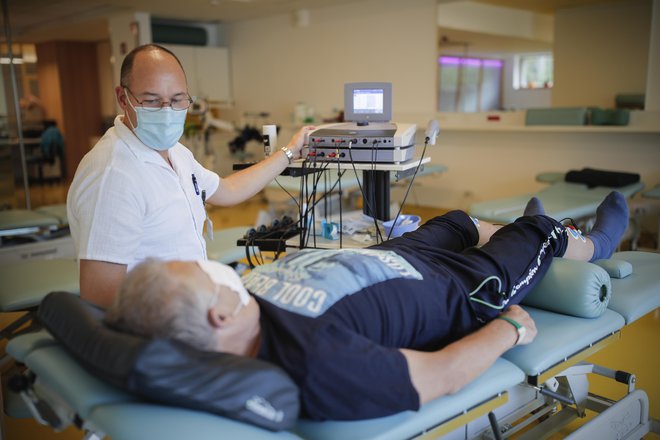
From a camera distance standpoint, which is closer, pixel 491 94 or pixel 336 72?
pixel 336 72

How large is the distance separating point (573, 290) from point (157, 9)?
6.75m

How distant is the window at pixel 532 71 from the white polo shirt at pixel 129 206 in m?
7.19

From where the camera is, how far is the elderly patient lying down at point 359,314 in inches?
46.0

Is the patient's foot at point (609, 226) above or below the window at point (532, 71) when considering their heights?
below

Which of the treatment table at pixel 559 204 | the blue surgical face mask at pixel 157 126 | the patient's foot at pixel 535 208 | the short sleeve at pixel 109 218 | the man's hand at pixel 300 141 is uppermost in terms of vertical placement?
the blue surgical face mask at pixel 157 126

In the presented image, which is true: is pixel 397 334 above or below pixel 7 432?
above

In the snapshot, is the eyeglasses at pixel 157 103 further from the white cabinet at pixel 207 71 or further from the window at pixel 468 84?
the white cabinet at pixel 207 71

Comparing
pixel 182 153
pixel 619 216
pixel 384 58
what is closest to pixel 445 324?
pixel 182 153

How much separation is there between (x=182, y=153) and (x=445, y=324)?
1.04m

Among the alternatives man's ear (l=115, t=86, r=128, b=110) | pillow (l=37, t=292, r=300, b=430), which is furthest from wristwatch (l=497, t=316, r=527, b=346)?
man's ear (l=115, t=86, r=128, b=110)

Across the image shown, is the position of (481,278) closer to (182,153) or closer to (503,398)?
(503,398)

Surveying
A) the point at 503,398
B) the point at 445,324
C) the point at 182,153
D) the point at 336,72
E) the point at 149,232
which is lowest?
the point at 503,398

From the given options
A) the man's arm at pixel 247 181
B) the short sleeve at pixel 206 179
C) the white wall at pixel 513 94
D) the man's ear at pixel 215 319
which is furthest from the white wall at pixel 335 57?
the man's ear at pixel 215 319

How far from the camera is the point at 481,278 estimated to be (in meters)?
1.68
